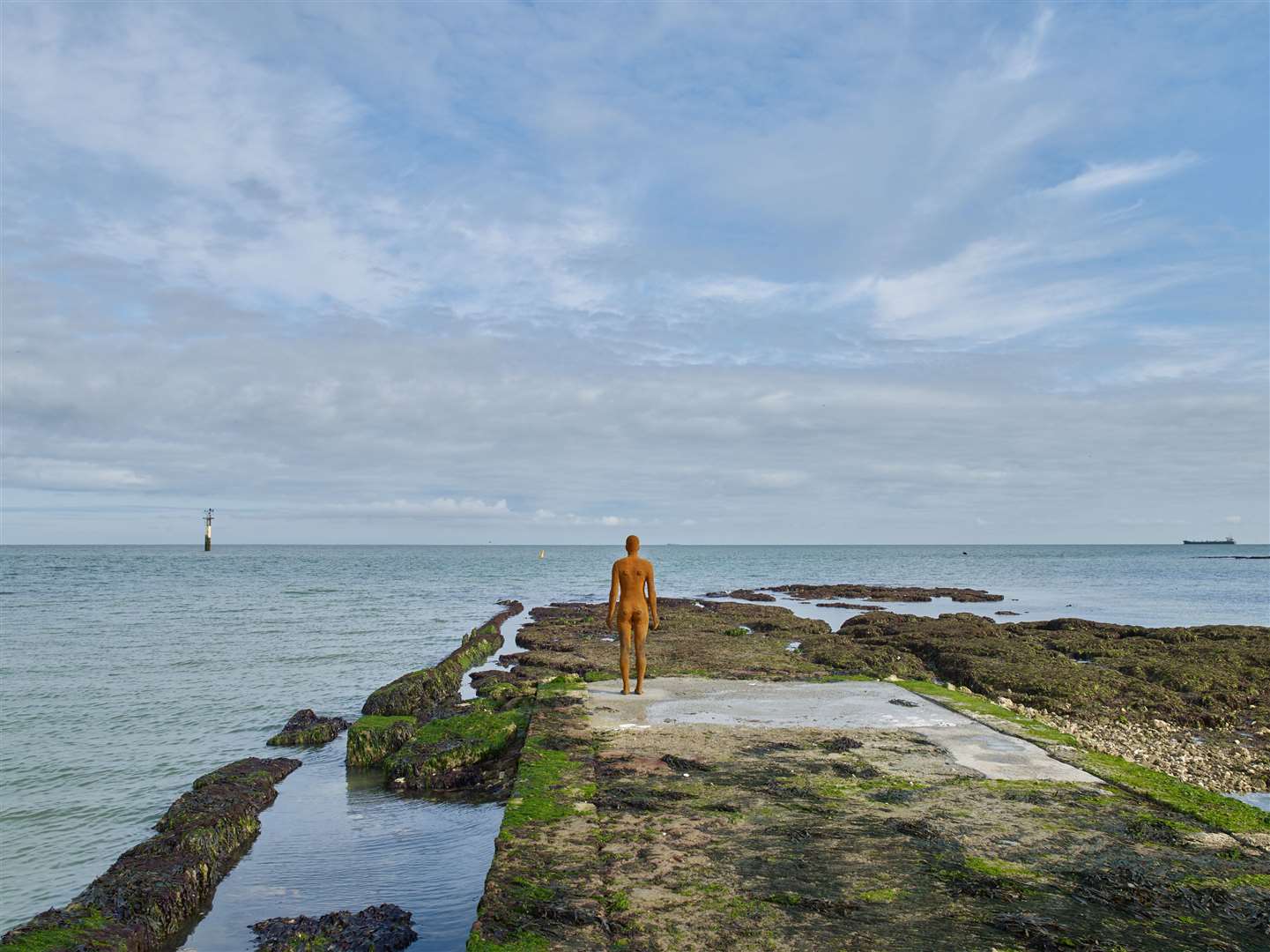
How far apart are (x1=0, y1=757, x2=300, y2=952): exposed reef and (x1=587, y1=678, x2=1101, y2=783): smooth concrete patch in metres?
4.74

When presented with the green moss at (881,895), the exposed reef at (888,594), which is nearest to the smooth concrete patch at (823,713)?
the green moss at (881,895)

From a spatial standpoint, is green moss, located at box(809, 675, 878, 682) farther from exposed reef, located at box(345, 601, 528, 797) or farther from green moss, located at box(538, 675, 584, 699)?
exposed reef, located at box(345, 601, 528, 797)

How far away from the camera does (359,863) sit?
9.54 m

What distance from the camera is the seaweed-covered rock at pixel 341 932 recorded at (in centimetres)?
705

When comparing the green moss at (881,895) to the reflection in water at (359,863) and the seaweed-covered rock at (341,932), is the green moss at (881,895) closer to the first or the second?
the reflection in water at (359,863)

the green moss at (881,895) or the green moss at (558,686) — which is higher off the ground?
the green moss at (881,895)

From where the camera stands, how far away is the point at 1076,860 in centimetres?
625

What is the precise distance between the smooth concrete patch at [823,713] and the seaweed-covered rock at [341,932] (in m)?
3.79

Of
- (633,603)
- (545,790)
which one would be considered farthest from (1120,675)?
(545,790)

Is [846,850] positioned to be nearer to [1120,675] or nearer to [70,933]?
[70,933]

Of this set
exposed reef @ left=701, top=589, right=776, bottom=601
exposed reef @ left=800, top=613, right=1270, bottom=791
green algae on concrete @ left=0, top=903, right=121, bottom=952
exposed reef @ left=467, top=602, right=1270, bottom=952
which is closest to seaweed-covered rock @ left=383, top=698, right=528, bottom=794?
exposed reef @ left=467, top=602, right=1270, bottom=952

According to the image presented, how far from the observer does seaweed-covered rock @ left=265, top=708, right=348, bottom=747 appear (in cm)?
1571

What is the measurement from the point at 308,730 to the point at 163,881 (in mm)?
7918

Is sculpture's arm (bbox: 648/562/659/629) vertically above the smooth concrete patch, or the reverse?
sculpture's arm (bbox: 648/562/659/629)
